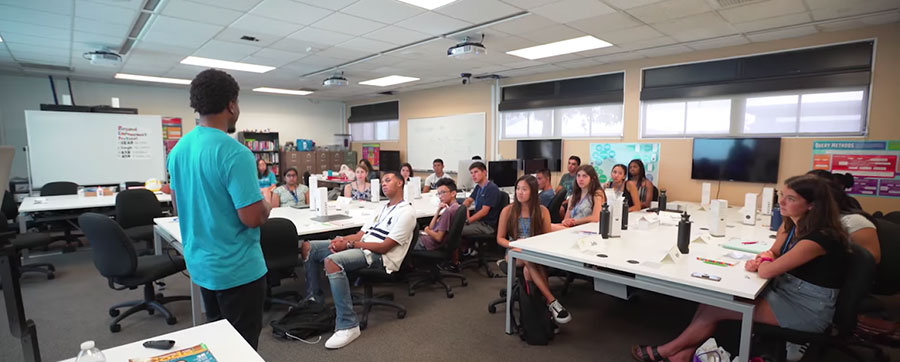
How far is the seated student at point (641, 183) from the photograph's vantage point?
5.22 meters

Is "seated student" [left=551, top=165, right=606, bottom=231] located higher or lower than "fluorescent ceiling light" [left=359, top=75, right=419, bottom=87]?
lower

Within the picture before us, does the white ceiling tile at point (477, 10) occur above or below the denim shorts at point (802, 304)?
above

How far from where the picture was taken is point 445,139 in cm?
868

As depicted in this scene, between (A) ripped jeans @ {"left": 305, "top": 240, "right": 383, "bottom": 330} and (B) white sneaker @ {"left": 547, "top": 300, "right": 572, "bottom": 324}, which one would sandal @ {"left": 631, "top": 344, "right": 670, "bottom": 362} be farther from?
(A) ripped jeans @ {"left": 305, "top": 240, "right": 383, "bottom": 330}

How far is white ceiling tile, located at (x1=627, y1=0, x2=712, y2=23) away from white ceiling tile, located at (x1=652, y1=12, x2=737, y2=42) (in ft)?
0.50

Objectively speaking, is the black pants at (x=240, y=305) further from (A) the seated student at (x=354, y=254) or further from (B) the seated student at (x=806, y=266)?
(B) the seated student at (x=806, y=266)

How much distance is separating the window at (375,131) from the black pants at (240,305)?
8.30 meters

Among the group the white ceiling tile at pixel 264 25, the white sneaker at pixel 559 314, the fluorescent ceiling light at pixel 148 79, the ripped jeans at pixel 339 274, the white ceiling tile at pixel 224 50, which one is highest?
the white ceiling tile at pixel 264 25

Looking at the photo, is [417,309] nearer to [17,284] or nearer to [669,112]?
[17,284]

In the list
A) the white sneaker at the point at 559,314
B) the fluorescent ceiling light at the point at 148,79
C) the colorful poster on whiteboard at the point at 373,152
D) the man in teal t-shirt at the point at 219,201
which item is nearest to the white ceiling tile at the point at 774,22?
the white sneaker at the point at 559,314

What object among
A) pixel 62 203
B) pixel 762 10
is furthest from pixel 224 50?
pixel 762 10

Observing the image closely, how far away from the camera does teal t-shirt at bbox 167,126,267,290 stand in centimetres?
154

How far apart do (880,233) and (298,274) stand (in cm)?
488

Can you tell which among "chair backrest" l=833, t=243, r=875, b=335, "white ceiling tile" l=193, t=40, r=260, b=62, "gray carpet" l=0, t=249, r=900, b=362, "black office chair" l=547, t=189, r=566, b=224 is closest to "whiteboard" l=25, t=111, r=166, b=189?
"white ceiling tile" l=193, t=40, r=260, b=62
